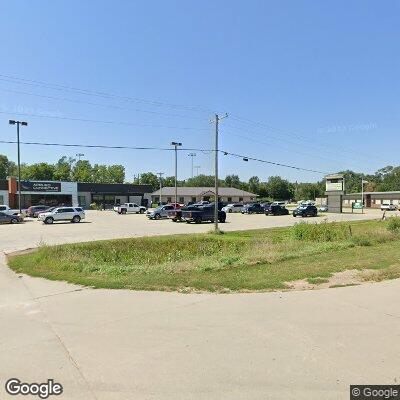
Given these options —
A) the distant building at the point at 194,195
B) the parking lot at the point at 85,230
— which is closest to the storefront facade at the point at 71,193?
the distant building at the point at 194,195

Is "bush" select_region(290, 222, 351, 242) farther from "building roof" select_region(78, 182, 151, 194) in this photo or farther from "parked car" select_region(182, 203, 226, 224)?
"building roof" select_region(78, 182, 151, 194)

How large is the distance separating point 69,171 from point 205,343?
127803 millimetres

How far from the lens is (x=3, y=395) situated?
12.8 ft

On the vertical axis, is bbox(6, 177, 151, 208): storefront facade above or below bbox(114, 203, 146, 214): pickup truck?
above

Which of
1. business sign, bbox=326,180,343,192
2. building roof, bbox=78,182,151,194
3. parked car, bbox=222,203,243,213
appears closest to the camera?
business sign, bbox=326,180,343,192

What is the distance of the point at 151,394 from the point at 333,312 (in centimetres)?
382

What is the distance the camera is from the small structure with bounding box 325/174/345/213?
6406 cm

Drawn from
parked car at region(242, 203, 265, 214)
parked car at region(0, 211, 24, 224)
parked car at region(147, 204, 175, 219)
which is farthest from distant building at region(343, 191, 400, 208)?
parked car at region(0, 211, 24, 224)

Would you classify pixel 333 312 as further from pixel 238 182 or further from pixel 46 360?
pixel 238 182

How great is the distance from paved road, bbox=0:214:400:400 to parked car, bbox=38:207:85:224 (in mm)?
32059

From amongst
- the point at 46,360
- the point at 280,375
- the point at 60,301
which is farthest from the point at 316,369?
the point at 60,301

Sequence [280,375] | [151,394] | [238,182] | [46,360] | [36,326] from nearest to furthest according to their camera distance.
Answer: [151,394] < [280,375] < [46,360] < [36,326] < [238,182]

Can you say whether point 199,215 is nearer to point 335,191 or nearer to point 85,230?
point 85,230

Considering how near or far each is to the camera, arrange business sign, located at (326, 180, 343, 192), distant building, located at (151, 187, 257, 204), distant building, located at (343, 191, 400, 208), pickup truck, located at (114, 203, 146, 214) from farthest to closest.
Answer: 1. distant building, located at (151, 187, 257, 204)
2. distant building, located at (343, 191, 400, 208)
3. business sign, located at (326, 180, 343, 192)
4. pickup truck, located at (114, 203, 146, 214)
